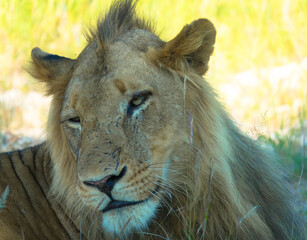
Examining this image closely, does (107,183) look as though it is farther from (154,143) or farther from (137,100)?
(137,100)

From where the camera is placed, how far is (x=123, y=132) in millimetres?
2588

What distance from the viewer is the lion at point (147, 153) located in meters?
2.50

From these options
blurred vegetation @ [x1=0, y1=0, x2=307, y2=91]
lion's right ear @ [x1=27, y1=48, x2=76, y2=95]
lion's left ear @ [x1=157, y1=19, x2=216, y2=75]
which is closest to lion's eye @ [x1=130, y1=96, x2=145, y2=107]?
lion's left ear @ [x1=157, y1=19, x2=216, y2=75]

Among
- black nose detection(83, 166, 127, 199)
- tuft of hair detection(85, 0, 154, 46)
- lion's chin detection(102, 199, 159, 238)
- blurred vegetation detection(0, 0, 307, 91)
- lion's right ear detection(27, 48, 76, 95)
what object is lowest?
lion's chin detection(102, 199, 159, 238)

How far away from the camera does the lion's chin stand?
245 centimetres

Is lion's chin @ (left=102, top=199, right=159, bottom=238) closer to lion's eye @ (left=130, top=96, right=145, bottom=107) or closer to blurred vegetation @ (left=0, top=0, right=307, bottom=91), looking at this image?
lion's eye @ (left=130, top=96, right=145, bottom=107)

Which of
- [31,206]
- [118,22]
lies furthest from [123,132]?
[31,206]

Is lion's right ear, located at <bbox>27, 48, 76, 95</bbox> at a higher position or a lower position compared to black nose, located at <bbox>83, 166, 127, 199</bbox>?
higher

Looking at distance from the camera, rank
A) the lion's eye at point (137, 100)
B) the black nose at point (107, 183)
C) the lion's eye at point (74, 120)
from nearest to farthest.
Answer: the black nose at point (107, 183) → the lion's eye at point (137, 100) → the lion's eye at point (74, 120)

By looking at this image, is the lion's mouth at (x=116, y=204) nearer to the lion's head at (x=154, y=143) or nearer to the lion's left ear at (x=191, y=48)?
the lion's head at (x=154, y=143)

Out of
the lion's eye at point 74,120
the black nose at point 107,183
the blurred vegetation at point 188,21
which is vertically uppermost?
the blurred vegetation at point 188,21

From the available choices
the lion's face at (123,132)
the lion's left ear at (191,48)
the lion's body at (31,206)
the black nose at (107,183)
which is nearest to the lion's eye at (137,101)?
the lion's face at (123,132)

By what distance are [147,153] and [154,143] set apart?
0.25 feet

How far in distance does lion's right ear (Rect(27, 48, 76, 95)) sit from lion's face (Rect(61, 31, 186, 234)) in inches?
9.6
